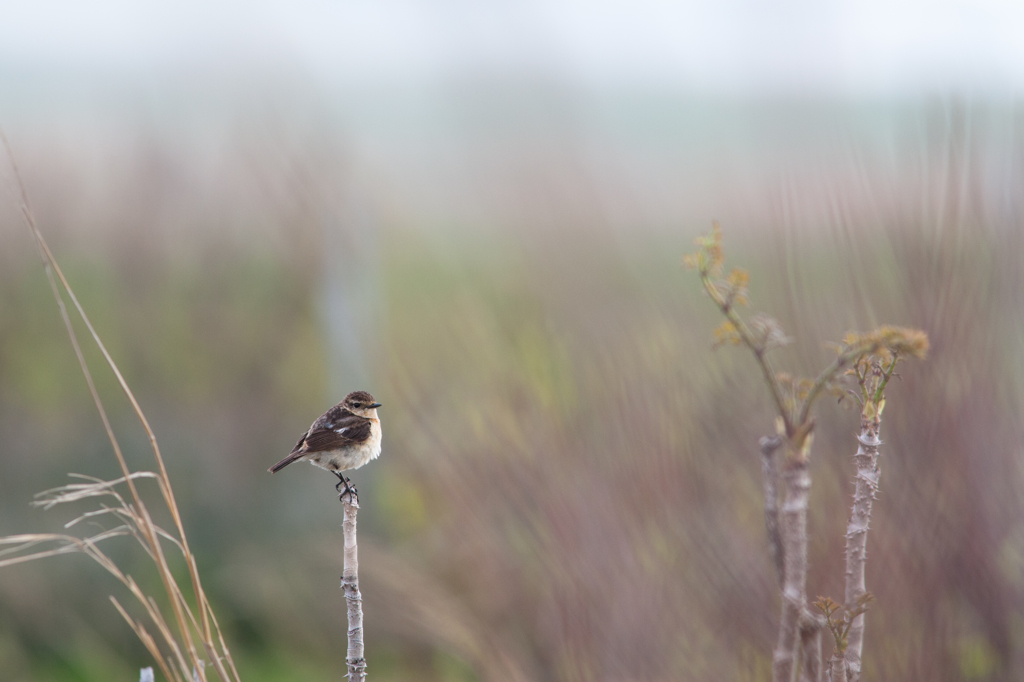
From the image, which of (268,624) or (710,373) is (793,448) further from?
(268,624)

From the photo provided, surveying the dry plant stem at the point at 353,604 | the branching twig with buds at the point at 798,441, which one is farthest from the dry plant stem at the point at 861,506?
the dry plant stem at the point at 353,604

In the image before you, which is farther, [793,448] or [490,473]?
[490,473]

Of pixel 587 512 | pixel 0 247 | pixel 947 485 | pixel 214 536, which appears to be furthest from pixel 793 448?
pixel 0 247

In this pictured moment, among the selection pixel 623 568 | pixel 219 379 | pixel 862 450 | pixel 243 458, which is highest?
pixel 862 450

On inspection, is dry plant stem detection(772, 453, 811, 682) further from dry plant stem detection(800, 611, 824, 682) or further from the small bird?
the small bird

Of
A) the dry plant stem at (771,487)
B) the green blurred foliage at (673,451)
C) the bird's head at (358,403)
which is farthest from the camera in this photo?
the green blurred foliage at (673,451)

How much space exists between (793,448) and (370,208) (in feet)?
8.63

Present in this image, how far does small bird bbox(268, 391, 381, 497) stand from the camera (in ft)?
2.00

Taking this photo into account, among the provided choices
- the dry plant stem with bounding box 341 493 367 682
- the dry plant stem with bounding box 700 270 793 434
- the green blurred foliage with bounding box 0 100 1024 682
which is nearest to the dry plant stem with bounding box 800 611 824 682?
the dry plant stem with bounding box 700 270 793 434

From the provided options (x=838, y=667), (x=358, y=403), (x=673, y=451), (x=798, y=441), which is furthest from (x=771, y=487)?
(x=673, y=451)

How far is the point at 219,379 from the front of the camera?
2.97m

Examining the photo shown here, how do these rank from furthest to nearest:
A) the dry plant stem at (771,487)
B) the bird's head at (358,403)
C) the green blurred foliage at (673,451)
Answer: the green blurred foliage at (673,451)
the bird's head at (358,403)
the dry plant stem at (771,487)

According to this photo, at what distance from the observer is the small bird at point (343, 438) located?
61cm

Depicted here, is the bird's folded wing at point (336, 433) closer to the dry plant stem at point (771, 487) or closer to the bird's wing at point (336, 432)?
the bird's wing at point (336, 432)
